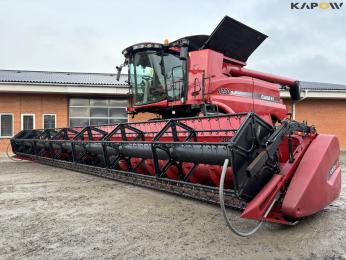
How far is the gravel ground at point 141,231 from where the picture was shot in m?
2.89

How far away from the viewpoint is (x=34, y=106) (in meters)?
14.8

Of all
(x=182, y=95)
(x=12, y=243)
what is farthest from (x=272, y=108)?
(x=12, y=243)

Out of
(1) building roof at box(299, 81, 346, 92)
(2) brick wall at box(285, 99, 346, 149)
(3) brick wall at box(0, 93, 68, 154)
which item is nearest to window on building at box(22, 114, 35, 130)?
(3) brick wall at box(0, 93, 68, 154)

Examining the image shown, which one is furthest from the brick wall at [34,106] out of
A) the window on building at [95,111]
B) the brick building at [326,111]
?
the brick building at [326,111]

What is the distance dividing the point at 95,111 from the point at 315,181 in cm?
1294

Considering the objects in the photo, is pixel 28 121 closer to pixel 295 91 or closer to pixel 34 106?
pixel 34 106

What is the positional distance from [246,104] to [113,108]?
9795 millimetres

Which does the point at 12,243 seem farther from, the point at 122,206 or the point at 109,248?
the point at 122,206

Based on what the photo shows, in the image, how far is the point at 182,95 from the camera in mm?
6434

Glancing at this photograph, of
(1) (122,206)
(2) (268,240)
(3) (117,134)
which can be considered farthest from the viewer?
(3) (117,134)

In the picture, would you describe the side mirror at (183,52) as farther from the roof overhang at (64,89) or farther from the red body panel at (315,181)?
the roof overhang at (64,89)

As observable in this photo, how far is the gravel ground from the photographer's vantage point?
2895 millimetres

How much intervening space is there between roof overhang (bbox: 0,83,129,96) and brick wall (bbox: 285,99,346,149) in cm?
855

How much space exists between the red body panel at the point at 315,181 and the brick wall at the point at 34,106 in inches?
502
